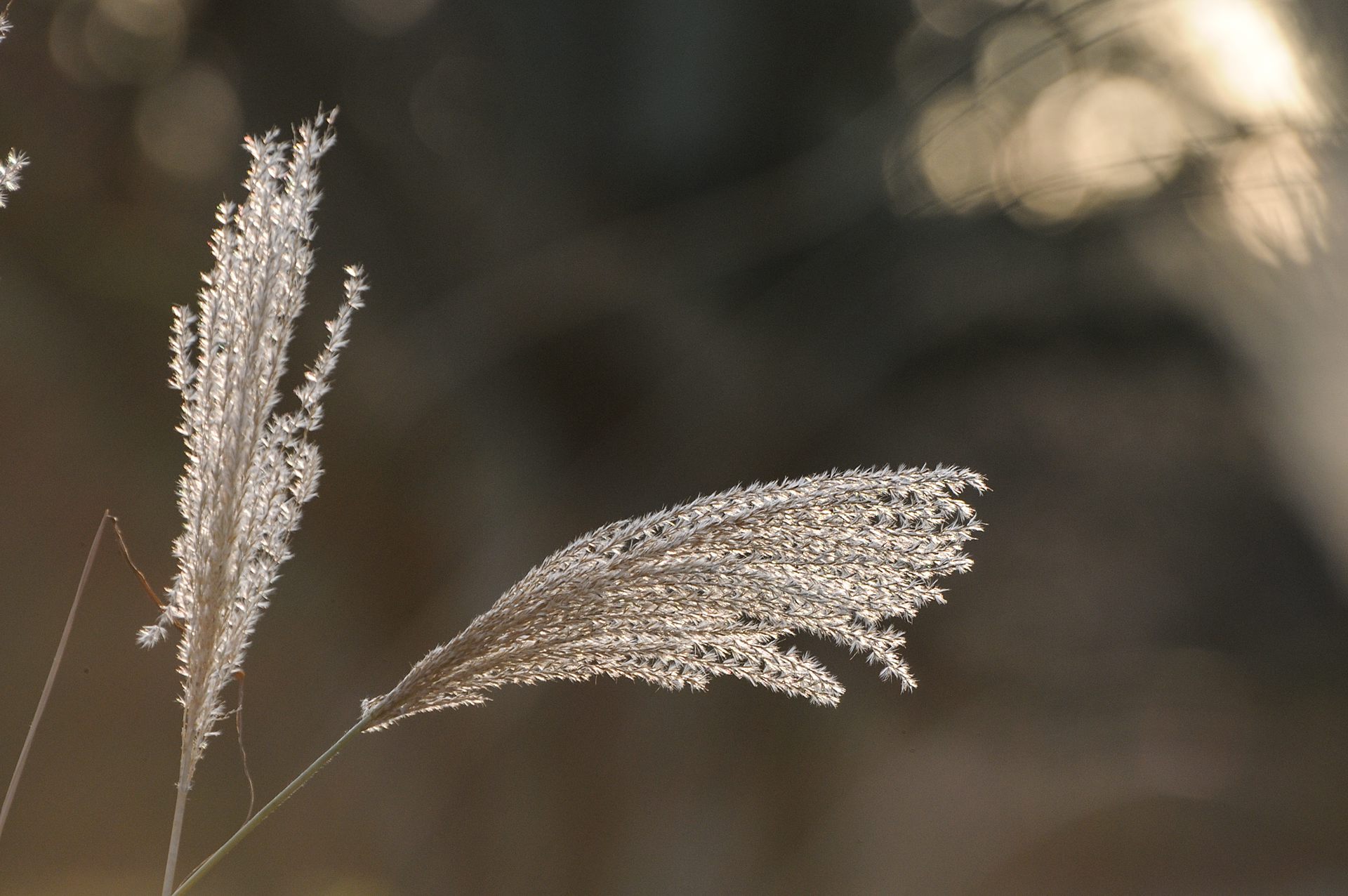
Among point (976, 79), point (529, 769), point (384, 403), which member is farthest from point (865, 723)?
point (976, 79)

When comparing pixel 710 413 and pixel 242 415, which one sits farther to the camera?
pixel 710 413

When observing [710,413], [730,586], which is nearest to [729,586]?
[730,586]

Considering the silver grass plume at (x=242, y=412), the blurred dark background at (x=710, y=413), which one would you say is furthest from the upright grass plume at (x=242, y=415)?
the blurred dark background at (x=710, y=413)

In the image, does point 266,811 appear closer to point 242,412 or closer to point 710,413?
point 242,412

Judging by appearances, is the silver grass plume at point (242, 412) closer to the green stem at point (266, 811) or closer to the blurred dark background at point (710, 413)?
the green stem at point (266, 811)

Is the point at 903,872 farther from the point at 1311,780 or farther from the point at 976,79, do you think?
the point at 976,79

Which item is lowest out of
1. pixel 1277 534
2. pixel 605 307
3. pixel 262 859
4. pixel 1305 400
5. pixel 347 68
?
pixel 262 859
